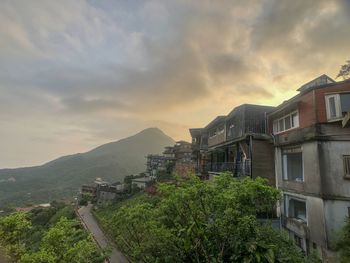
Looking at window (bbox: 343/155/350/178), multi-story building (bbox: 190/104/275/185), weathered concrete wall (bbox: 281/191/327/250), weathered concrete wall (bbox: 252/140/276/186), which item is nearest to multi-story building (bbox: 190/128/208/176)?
multi-story building (bbox: 190/104/275/185)

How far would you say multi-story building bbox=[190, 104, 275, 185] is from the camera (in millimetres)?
18875

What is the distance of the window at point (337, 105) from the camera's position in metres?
13.7

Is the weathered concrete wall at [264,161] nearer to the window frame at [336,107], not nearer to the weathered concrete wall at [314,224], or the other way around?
the weathered concrete wall at [314,224]

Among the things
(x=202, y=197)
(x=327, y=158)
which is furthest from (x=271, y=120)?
(x=202, y=197)

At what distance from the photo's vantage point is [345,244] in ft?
36.0

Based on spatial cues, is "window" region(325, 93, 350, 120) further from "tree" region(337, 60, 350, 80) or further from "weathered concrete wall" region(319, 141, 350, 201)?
"tree" region(337, 60, 350, 80)

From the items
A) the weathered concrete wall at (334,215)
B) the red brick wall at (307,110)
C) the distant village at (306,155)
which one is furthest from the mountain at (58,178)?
the weathered concrete wall at (334,215)

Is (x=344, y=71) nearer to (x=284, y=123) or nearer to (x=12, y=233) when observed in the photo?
(x=284, y=123)

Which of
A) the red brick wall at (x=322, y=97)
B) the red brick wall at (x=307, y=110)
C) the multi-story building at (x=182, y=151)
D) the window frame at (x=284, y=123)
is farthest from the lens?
the multi-story building at (x=182, y=151)

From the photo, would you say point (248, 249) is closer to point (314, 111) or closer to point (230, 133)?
point (314, 111)

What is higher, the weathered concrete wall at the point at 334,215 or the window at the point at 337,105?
the window at the point at 337,105

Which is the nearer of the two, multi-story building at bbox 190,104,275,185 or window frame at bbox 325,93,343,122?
window frame at bbox 325,93,343,122

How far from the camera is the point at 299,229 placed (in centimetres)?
1495

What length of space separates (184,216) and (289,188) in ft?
30.3
